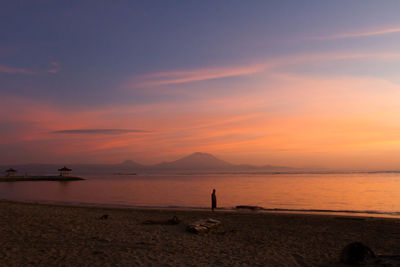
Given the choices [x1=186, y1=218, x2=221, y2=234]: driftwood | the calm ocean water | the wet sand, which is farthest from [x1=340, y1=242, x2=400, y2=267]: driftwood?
the calm ocean water

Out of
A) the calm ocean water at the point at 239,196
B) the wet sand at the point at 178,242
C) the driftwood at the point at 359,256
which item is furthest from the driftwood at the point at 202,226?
the calm ocean water at the point at 239,196

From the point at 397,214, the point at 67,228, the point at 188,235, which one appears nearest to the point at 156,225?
the point at 188,235

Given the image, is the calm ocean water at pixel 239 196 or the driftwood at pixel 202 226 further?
the calm ocean water at pixel 239 196

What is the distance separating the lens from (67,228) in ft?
41.3

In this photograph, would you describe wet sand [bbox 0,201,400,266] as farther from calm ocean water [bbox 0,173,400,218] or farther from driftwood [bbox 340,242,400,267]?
calm ocean water [bbox 0,173,400,218]

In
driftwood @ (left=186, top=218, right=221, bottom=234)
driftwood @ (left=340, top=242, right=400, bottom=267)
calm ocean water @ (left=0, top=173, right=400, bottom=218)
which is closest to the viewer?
driftwood @ (left=340, top=242, right=400, bottom=267)

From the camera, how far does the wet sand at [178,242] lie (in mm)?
8461

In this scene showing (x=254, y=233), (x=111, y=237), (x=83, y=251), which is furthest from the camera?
(x=254, y=233)

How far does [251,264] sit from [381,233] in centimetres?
843

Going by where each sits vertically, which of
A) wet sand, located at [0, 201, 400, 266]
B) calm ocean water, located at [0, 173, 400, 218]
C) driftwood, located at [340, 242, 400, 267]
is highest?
driftwood, located at [340, 242, 400, 267]

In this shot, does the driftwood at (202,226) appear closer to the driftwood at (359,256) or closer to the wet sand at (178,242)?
the wet sand at (178,242)

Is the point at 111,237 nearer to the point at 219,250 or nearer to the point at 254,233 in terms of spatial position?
the point at 219,250

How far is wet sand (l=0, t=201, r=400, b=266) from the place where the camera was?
27.8 ft

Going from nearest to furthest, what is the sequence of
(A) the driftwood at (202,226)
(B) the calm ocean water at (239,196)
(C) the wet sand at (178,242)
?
(C) the wet sand at (178,242)
(A) the driftwood at (202,226)
(B) the calm ocean water at (239,196)
